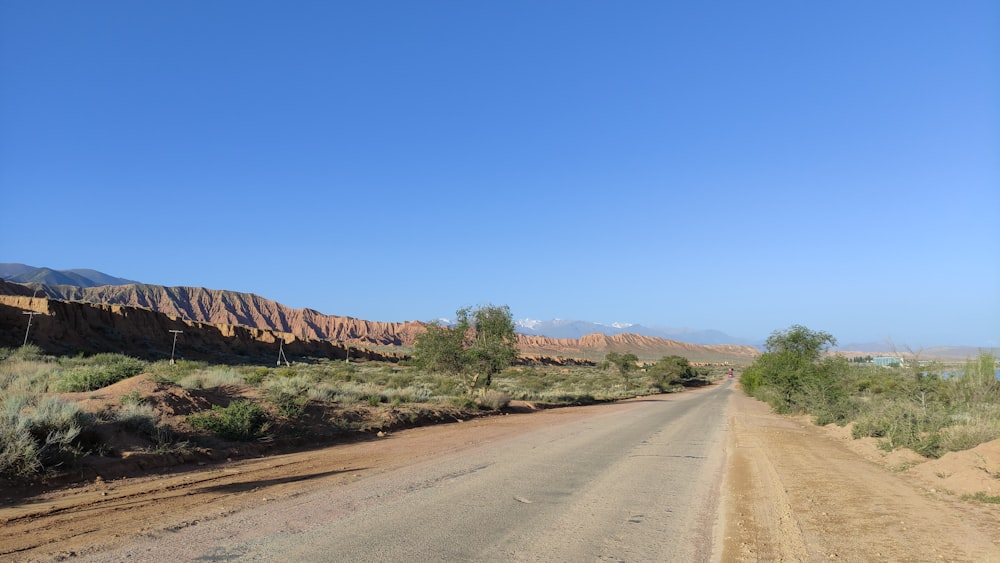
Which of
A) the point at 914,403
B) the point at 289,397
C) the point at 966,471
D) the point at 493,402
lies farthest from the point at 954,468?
the point at 493,402

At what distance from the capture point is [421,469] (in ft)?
32.6

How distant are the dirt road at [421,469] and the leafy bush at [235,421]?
5.61 ft

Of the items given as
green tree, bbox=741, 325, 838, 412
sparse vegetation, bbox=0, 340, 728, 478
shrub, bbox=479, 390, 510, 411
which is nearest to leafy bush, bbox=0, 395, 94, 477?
sparse vegetation, bbox=0, 340, 728, 478

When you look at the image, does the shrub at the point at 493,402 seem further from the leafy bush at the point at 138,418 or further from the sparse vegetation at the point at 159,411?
the leafy bush at the point at 138,418

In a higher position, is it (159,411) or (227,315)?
(227,315)

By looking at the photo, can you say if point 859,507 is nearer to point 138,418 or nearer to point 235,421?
point 235,421

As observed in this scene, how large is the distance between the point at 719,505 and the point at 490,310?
98.3 feet

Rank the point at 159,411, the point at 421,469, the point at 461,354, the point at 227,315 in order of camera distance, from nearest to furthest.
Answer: the point at 421,469 < the point at 159,411 < the point at 461,354 < the point at 227,315

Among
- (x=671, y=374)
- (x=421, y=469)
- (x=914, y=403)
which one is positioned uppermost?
(x=914, y=403)

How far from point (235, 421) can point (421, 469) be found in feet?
17.5

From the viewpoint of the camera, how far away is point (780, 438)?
18.0 meters

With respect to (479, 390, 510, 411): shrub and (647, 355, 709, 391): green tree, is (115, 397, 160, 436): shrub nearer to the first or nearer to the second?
(479, 390, 510, 411): shrub

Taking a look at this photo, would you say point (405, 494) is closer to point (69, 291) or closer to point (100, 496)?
point (100, 496)

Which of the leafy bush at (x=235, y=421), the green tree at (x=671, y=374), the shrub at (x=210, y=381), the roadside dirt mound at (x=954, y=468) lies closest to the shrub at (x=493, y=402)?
the shrub at (x=210, y=381)
